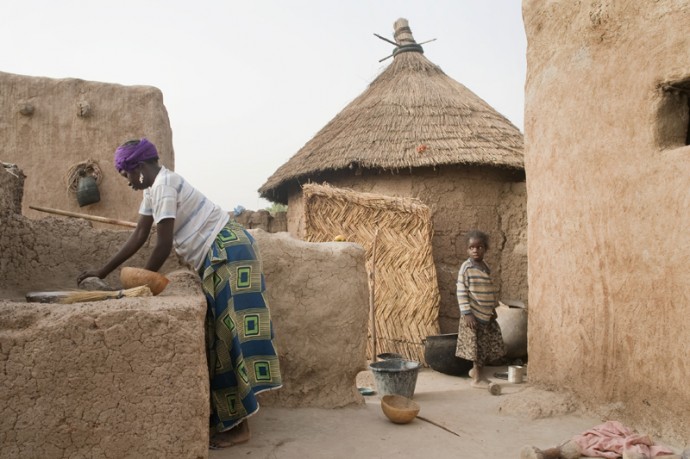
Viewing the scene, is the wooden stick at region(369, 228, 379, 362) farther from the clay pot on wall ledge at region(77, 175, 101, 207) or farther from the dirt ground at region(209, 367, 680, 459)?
the clay pot on wall ledge at region(77, 175, 101, 207)

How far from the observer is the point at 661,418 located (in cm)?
336

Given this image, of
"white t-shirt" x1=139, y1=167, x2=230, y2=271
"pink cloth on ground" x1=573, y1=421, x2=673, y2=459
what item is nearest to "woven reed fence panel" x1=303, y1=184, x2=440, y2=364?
"pink cloth on ground" x1=573, y1=421, x2=673, y2=459

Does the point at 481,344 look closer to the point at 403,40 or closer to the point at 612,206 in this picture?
the point at 612,206

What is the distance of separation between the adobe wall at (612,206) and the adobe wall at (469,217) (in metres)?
2.48

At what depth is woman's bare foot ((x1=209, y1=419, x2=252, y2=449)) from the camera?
2908 millimetres

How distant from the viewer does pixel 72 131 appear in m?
5.19

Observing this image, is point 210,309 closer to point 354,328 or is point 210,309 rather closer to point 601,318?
point 354,328

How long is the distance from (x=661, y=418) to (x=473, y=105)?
5.96 meters

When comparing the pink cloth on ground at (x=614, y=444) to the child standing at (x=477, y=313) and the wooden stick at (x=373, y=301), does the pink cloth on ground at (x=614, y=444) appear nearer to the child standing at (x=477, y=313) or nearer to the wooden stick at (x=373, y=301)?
the child standing at (x=477, y=313)

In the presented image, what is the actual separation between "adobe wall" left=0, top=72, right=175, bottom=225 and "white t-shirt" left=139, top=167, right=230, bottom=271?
2.26 m

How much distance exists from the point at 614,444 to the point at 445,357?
266cm

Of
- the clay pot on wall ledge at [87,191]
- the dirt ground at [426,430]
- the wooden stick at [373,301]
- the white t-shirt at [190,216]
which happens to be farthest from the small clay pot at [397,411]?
the clay pot on wall ledge at [87,191]

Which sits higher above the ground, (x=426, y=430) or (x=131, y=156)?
(x=131, y=156)

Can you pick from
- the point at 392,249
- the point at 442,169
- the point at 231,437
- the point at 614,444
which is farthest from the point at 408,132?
the point at 231,437
